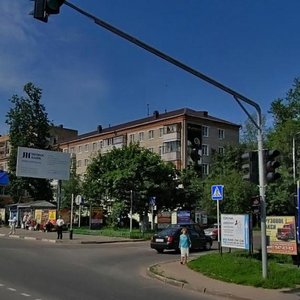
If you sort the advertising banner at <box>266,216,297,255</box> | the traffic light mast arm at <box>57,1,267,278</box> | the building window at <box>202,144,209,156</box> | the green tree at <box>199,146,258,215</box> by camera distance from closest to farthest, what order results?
the traffic light mast arm at <box>57,1,267,278</box> → the advertising banner at <box>266,216,297,255</box> → the green tree at <box>199,146,258,215</box> → the building window at <box>202,144,209,156</box>

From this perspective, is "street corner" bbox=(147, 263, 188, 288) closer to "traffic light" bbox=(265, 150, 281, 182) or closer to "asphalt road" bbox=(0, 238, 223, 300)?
"asphalt road" bbox=(0, 238, 223, 300)

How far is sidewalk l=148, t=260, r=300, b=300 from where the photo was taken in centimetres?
1263

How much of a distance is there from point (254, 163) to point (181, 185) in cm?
4403

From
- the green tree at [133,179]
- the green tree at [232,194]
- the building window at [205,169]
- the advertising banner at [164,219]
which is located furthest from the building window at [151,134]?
the advertising banner at [164,219]

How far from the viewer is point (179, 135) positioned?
7969cm

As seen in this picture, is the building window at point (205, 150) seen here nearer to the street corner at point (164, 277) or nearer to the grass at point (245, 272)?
the grass at point (245, 272)

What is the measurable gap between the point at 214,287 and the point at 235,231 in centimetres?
581

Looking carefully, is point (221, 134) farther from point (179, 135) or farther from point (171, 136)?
point (171, 136)

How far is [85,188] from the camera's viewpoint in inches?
2292

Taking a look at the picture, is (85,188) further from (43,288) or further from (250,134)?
(43,288)

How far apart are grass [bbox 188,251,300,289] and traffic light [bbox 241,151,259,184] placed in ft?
8.98

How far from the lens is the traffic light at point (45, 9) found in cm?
928

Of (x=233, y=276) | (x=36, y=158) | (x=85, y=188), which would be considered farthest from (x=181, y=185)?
(x=233, y=276)

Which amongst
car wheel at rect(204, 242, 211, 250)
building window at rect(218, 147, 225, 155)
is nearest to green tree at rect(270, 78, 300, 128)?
building window at rect(218, 147, 225, 155)
